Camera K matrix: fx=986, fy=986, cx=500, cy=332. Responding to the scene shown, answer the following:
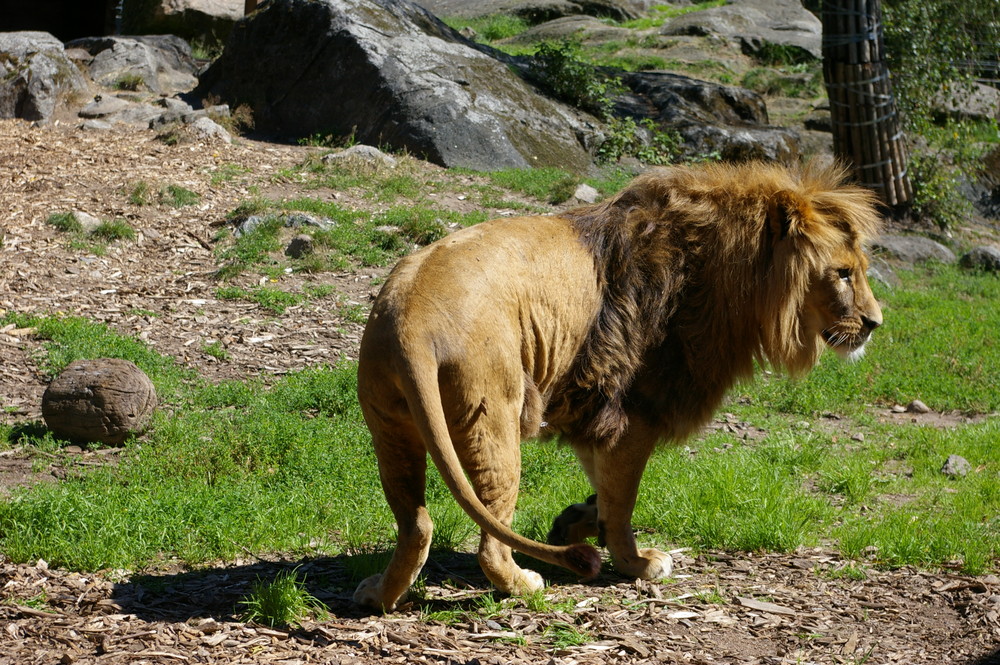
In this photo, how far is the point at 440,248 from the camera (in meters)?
3.99

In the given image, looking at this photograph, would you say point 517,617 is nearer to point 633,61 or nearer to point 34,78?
point 34,78

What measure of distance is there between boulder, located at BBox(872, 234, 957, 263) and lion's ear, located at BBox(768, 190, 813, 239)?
8681 mm

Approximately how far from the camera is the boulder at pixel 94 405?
587 centimetres

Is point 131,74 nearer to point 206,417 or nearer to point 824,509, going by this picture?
point 206,417

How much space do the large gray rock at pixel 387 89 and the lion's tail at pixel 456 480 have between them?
357 inches

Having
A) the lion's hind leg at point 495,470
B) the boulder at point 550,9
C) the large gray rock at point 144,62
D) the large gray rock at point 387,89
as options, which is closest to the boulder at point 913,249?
the large gray rock at point 387,89

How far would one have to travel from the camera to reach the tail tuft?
10.7 ft

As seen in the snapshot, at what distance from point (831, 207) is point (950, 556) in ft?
5.98

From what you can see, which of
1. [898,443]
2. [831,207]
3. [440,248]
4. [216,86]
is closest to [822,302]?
[831,207]

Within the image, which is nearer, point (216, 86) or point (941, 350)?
point (941, 350)

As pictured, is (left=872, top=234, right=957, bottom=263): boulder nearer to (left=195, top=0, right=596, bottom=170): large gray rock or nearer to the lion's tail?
(left=195, top=0, right=596, bottom=170): large gray rock

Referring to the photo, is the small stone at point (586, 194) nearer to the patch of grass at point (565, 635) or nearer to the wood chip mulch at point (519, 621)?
the wood chip mulch at point (519, 621)

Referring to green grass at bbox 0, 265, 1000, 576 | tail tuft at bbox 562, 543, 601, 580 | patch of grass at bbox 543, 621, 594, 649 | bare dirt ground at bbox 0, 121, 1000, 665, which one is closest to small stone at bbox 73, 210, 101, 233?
green grass at bbox 0, 265, 1000, 576

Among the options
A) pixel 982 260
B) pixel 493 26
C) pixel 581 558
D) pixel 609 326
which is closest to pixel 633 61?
pixel 493 26
